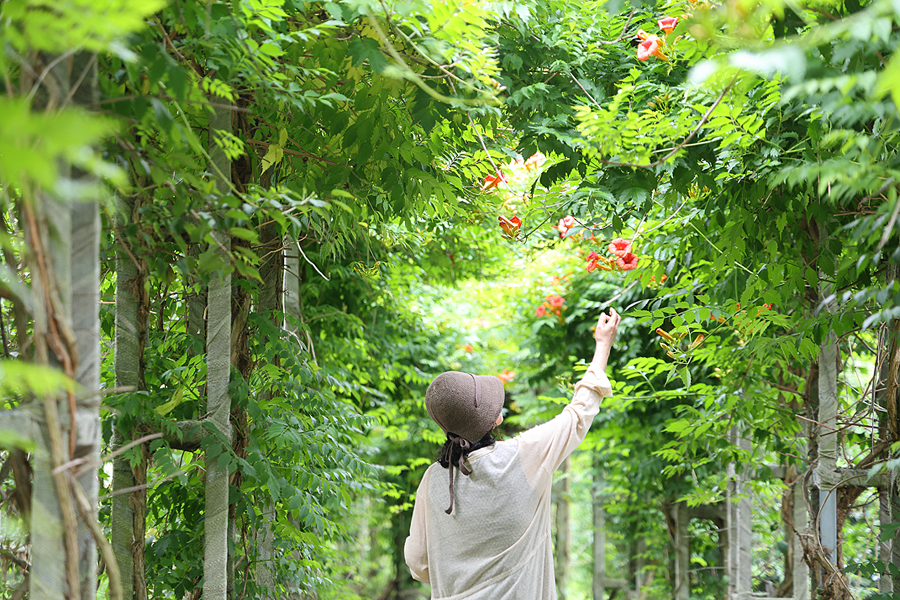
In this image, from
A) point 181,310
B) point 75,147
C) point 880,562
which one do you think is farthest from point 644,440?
point 75,147

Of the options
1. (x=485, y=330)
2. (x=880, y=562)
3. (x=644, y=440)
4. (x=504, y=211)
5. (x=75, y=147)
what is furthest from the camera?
(x=485, y=330)

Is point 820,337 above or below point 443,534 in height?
above

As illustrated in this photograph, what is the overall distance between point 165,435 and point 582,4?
1.96 metres

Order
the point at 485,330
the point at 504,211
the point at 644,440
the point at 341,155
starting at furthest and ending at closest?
the point at 485,330, the point at 644,440, the point at 504,211, the point at 341,155

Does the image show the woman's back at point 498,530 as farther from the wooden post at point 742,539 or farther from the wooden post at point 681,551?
the wooden post at point 681,551

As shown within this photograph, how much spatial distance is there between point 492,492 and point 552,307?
3666mm

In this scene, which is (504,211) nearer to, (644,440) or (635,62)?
(635,62)

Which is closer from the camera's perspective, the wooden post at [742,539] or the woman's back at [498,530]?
the woman's back at [498,530]

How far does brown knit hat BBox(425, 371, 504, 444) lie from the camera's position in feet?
6.33

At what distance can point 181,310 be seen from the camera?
2361mm

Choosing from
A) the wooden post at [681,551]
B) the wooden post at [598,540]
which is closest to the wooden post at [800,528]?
the wooden post at [681,551]

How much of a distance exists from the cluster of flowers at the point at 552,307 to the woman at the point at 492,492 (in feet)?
11.1

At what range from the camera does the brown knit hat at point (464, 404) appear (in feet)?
6.33

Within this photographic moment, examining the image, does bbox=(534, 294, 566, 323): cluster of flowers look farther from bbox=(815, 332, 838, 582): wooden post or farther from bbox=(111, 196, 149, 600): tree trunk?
bbox=(111, 196, 149, 600): tree trunk
